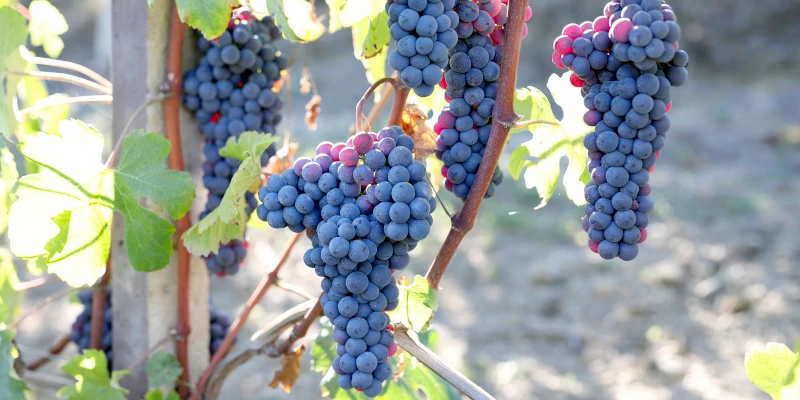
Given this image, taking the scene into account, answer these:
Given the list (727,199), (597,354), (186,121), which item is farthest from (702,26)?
(186,121)

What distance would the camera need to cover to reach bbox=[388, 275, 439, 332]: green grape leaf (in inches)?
39.3

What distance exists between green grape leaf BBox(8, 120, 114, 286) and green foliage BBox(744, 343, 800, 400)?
0.91 metres

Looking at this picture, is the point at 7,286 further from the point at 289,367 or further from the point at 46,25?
the point at 289,367

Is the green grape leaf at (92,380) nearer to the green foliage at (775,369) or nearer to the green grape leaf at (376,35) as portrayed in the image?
the green grape leaf at (376,35)

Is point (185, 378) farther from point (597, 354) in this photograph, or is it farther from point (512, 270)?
point (512, 270)

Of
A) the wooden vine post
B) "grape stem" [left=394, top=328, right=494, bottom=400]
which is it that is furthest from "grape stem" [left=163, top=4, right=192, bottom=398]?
"grape stem" [left=394, top=328, right=494, bottom=400]

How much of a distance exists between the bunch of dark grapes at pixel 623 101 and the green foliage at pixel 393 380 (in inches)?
17.2

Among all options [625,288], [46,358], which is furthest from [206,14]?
[625,288]

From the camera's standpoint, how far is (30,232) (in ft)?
3.47

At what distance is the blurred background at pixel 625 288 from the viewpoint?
2.66m

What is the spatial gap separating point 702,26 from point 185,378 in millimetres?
6523

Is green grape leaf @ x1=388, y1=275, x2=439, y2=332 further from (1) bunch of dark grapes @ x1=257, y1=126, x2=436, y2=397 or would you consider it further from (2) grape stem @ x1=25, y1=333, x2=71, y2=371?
(2) grape stem @ x1=25, y1=333, x2=71, y2=371

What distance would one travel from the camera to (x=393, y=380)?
1295mm

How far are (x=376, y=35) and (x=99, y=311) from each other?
887mm
